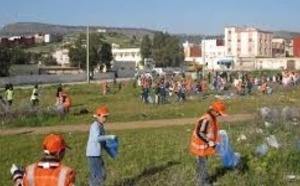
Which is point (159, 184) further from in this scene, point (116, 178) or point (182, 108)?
point (182, 108)

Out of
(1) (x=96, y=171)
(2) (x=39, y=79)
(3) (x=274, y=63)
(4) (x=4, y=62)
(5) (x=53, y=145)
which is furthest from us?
(3) (x=274, y=63)

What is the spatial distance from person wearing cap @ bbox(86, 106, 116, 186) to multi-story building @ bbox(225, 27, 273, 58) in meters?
166

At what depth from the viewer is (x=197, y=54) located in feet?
611

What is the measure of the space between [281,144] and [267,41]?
17158 centimetres

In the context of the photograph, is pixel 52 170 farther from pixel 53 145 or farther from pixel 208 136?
pixel 208 136

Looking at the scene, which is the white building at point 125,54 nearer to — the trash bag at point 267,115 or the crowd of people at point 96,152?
the trash bag at point 267,115

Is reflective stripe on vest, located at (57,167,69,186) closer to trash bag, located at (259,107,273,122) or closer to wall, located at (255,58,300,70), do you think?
trash bag, located at (259,107,273,122)

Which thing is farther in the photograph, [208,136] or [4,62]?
[4,62]

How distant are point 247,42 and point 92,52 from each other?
287 feet

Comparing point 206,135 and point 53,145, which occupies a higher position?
point 53,145

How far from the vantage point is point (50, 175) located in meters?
6.02

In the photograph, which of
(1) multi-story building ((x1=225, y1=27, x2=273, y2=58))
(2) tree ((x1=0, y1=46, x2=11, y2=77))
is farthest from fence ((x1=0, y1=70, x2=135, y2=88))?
(1) multi-story building ((x1=225, y1=27, x2=273, y2=58))

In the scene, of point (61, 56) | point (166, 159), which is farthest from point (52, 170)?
point (61, 56)

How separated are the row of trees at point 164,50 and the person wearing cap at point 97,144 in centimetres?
12566
